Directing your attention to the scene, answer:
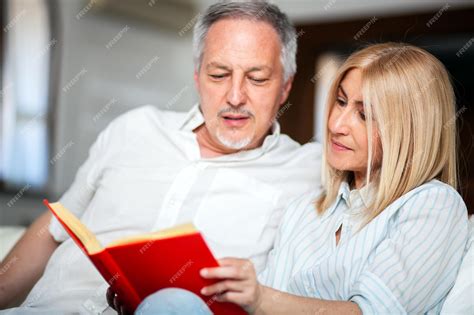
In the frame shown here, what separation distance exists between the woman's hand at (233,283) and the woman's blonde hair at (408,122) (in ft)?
1.32

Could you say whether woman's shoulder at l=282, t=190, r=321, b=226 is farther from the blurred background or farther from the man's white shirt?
the blurred background

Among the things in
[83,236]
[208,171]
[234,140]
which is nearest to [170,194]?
[208,171]

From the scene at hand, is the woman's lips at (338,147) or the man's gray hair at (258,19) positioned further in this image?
the man's gray hair at (258,19)

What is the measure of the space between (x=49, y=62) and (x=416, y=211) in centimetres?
395

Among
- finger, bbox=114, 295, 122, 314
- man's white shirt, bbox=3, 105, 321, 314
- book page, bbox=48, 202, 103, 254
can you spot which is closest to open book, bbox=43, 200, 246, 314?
book page, bbox=48, 202, 103, 254

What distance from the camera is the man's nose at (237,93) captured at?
1919 mm

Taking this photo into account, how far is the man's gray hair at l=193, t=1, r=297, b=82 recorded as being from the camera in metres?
2.03

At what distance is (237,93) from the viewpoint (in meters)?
1.92

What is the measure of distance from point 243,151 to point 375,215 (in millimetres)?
612

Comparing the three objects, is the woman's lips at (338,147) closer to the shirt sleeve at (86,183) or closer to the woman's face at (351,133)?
the woman's face at (351,133)

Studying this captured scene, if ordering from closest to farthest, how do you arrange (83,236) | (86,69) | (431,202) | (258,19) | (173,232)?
(173,232)
(83,236)
(431,202)
(258,19)
(86,69)

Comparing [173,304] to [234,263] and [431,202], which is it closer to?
[234,263]

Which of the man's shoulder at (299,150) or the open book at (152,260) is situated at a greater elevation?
the open book at (152,260)

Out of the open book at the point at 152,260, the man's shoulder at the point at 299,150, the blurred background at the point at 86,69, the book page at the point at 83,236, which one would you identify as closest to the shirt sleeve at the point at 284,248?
the man's shoulder at the point at 299,150
